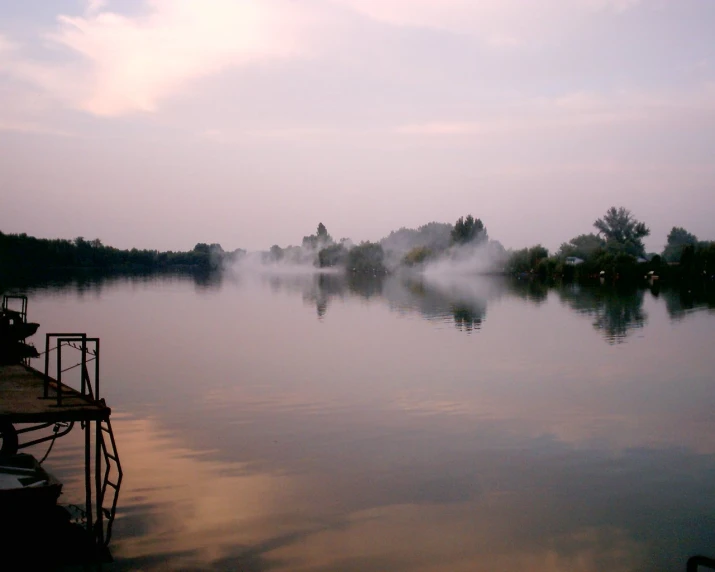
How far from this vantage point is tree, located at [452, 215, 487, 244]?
581ft

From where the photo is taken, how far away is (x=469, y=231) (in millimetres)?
178000

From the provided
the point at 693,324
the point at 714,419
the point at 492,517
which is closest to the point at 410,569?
the point at 492,517

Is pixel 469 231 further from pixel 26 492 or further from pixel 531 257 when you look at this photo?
pixel 26 492

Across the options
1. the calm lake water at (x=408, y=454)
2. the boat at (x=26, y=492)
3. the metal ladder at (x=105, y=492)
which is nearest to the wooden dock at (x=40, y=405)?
the metal ladder at (x=105, y=492)

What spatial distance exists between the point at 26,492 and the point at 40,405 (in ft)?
6.15

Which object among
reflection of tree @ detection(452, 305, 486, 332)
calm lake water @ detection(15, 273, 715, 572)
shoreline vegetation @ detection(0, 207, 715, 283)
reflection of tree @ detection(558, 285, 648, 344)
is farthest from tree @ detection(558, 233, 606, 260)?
calm lake water @ detection(15, 273, 715, 572)

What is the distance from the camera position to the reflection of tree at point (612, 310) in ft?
140

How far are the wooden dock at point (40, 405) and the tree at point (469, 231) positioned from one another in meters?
166

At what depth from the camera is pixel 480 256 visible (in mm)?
167375

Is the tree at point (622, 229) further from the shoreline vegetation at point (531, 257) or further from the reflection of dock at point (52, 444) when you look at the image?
the reflection of dock at point (52, 444)

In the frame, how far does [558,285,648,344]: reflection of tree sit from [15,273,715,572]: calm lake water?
19.5 feet

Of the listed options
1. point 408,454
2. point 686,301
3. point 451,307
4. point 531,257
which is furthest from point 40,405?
point 531,257

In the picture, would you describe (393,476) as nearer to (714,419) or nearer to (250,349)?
(714,419)

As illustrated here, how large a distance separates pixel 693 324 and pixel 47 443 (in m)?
40.9
